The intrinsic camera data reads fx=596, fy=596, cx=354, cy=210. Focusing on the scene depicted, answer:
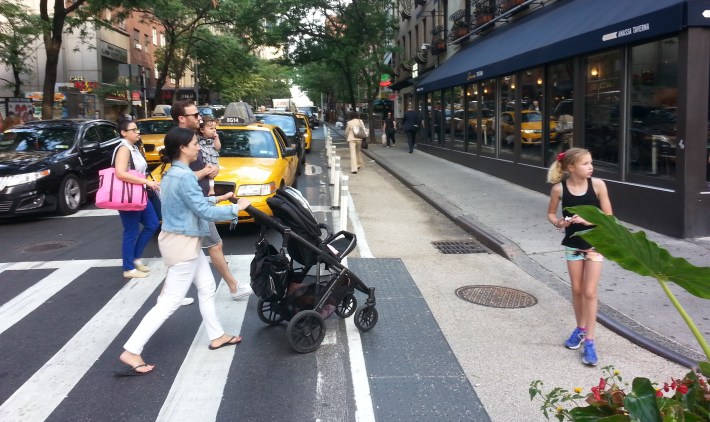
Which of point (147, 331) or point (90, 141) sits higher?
point (90, 141)

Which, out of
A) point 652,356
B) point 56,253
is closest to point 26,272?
point 56,253

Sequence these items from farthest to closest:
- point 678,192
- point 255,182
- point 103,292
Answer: point 255,182 → point 678,192 → point 103,292

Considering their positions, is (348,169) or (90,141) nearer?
(90,141)

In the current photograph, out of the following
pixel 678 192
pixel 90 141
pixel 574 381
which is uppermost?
pixel 90 141

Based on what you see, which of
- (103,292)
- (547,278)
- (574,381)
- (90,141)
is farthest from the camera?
(90,141)

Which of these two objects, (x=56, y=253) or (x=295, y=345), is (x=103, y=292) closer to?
(x=56, y=253)

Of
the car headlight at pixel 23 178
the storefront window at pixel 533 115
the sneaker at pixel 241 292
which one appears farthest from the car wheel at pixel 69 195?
the storefront window at pixel 533 115

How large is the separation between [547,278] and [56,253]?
645cm

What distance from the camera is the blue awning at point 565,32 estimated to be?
797 cm

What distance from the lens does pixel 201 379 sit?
→ 4309mm

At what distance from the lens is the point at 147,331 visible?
14.3 ft

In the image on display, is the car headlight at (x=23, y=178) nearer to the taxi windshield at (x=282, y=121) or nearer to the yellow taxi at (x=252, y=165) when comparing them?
the yellow taxi at (x=252, y=165)

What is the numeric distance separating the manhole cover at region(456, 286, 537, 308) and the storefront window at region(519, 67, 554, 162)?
7.06m

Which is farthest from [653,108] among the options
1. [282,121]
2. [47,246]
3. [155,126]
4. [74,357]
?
[282,121]
